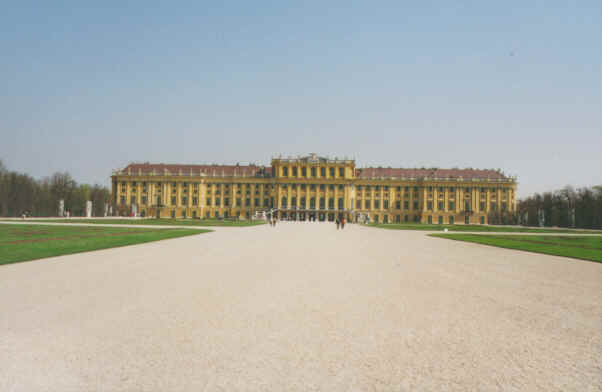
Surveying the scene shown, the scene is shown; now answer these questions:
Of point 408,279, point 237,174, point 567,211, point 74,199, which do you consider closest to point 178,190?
point 237,174

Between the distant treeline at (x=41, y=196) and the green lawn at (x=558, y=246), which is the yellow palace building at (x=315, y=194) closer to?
the distant treeline at (x=41, y=196)

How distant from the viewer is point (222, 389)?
3.48 metres

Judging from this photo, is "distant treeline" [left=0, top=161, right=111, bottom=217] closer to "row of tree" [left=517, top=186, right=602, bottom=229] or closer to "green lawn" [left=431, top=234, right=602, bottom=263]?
"green lawn" [left=431, top=234, right=602, bottom=263]

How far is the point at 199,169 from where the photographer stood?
89625 millimetres

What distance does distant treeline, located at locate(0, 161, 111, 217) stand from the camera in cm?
6322

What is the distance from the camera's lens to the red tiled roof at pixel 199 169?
88125 millimetres

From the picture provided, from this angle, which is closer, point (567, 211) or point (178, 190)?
point (567, 211)

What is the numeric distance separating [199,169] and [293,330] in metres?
87.8

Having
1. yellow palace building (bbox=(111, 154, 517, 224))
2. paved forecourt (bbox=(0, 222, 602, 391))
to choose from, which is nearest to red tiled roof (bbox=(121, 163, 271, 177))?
yellow palace building (bbox=(111, 154, 517, 224))

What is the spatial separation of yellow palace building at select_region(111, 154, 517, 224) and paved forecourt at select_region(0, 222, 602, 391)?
7342cm

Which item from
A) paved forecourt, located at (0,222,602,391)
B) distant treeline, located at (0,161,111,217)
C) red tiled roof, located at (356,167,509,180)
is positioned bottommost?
paved forecourt, located at (0,222,602,391)

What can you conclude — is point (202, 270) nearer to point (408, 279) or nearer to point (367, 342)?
point (408, 279)

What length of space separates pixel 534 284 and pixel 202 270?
814cm

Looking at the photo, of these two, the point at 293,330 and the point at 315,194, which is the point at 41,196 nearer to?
the point at 315,194
